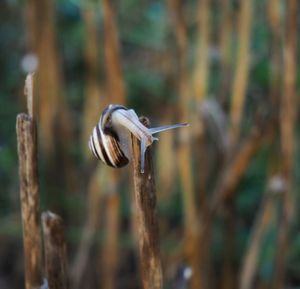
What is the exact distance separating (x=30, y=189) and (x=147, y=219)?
13 cm

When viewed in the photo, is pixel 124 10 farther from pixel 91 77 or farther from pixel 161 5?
pixel 91 77

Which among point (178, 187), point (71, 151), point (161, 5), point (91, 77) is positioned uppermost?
point (161, 5)

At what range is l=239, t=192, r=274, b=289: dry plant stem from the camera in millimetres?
1176

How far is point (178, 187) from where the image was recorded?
4.79ft

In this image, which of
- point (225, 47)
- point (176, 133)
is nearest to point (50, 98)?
point (176, 133)

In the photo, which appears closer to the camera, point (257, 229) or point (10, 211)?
point (257, 229)

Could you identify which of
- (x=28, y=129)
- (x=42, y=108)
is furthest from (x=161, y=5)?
(x=28, y=129)

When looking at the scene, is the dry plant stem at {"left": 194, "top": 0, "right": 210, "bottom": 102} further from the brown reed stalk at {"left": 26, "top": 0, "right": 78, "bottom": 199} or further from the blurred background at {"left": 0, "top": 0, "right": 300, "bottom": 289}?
the brown reed stalk at {"left": 26, "top": 0, "right": 78, "bottom": 199}

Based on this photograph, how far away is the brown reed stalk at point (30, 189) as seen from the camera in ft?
1.85

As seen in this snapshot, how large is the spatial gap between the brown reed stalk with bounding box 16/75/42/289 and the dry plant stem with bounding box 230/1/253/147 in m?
0.65

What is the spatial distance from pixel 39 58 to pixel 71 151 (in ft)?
0.85

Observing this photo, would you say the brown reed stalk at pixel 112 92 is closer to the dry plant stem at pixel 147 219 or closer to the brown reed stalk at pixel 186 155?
the brown reed stalk at pixel 186 155

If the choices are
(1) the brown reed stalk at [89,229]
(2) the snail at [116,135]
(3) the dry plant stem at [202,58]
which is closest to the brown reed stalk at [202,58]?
(3) the dry plant stem at [202,58]

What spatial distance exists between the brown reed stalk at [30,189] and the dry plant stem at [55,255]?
0.06ft
